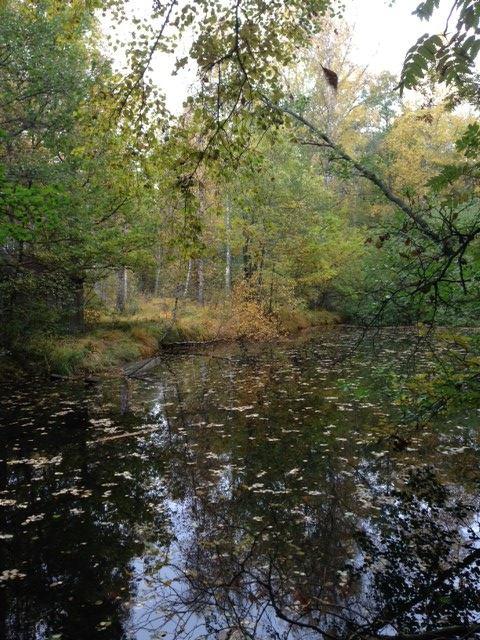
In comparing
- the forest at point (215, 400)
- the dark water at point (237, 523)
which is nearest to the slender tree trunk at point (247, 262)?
the forest at point (215, 400)

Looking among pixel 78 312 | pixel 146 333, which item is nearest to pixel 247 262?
pixel 146 333

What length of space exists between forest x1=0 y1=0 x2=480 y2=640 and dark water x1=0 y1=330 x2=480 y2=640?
0.03 m

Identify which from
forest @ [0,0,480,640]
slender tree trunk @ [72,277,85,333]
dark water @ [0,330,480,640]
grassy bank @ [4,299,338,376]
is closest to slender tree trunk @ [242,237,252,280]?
grassy bank @ [4,299,338,376]

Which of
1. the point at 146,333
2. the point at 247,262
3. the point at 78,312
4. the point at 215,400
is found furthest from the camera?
the point at 247,262

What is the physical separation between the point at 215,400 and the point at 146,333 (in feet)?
25.9

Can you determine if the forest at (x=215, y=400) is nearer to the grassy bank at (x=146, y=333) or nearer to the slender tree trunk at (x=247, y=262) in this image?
the grassy bank at (x=146, y=333)

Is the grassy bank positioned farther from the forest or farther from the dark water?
the dark water

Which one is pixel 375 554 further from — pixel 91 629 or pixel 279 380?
pixel 279 380

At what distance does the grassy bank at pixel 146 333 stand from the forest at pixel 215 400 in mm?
130

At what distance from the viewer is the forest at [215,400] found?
322cm

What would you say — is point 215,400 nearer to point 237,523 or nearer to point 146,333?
point 237,523

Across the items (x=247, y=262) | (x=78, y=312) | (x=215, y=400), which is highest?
(x=247, y=262)

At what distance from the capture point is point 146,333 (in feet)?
55.7

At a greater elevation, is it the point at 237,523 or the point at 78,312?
the point at 78,312
